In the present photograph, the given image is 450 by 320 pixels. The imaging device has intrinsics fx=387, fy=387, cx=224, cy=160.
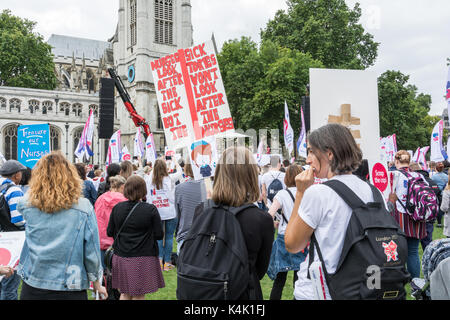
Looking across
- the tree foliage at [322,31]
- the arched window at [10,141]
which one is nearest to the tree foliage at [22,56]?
the arched window at [10,141]

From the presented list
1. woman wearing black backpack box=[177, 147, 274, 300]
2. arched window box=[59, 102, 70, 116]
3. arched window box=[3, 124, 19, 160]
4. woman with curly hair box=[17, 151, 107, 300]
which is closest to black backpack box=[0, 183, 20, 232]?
woman with curly hair box=[17, 151, 107, 300]

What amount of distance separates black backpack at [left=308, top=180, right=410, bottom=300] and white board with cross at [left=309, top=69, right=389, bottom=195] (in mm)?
2116

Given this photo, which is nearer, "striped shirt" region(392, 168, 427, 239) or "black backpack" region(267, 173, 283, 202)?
"striped shirt" region(392, 168, 427, 239)

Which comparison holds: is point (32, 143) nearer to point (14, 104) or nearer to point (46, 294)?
point (46, 294)

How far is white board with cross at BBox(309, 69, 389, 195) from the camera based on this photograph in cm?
396

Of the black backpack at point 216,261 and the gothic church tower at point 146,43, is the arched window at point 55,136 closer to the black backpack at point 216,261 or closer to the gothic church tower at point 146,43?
the gothic church tower at point 146,43

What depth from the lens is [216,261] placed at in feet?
6.94

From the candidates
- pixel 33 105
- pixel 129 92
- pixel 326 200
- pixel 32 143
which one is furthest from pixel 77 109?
pixel 326 200

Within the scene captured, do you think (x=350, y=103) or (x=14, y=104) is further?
(x=14, y=104)

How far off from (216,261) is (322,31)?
30.5 metres

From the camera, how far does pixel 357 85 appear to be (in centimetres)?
407

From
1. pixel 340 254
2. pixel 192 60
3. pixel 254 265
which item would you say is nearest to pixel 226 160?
pixel 254 265

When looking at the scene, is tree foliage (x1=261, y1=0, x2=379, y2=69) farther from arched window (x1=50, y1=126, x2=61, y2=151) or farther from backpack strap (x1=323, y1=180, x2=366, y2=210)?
backpack strap (x1=323, y1=180, x2=366, y2=210)

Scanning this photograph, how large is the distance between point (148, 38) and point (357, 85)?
1700 inches
